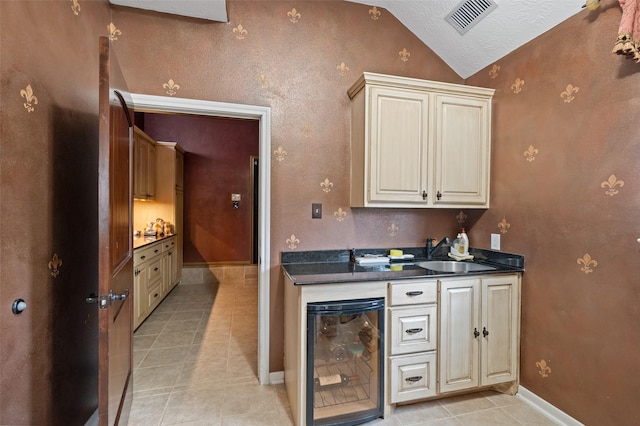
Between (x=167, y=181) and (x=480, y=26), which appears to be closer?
(x=480, y=26)

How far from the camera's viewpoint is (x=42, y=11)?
1236mm

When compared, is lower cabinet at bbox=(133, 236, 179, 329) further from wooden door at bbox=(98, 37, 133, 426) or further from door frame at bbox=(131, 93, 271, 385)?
door frame at bbox=(131, 93, 271, 385)

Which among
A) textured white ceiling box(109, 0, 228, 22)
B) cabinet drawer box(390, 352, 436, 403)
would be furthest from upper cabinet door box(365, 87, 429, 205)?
textured white ceiling box(109, 0, 228, 22)

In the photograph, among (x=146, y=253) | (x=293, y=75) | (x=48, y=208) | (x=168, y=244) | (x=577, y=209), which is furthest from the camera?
(x=168, y=244)

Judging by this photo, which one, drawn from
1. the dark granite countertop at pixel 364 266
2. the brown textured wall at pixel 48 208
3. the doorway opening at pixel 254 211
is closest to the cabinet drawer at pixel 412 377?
the dark granite countertop at pixel 364 266

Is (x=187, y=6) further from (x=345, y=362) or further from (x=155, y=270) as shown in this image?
(x=155, y=270)

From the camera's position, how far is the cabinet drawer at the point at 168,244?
373 cm

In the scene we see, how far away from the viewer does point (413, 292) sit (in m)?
1.82

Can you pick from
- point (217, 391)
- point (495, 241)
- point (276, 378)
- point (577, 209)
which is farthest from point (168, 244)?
point (577, 209)

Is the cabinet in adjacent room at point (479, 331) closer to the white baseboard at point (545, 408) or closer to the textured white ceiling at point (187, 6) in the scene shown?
the white baseboard at point (545, 408)

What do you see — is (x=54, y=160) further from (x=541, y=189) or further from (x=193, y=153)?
(x=193, y=153)

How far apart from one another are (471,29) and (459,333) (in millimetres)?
2213

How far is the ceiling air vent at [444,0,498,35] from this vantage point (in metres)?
1.95

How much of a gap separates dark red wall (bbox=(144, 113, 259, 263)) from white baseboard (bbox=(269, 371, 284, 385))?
306 centimetres
